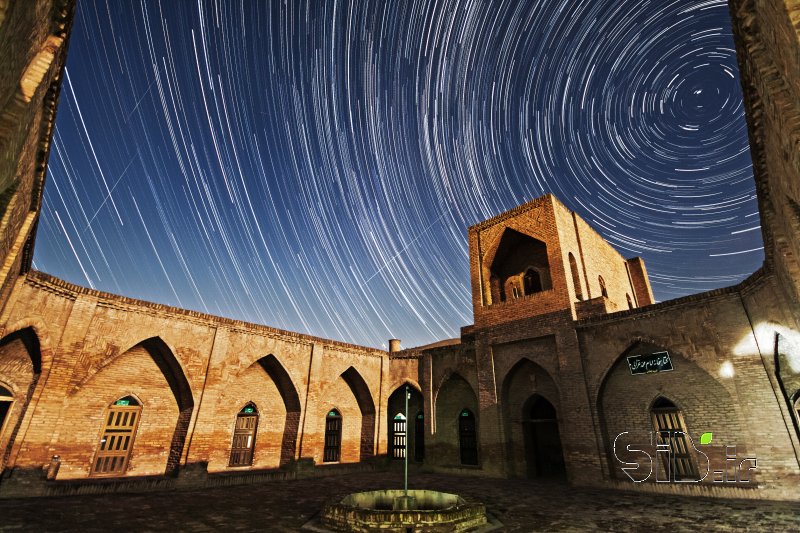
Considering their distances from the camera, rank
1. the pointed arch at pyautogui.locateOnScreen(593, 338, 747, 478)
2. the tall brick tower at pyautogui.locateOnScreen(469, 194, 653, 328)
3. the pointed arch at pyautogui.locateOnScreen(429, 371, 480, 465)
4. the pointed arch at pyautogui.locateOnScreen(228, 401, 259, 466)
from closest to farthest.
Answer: the pointed arch at pyautogui.locateOnScreen(593, 338, 747, 478)
the pointed arch at pyautogui.locateOnScreen(228, 401, 259, 466)
the tall brick tower at pyautogui.locateOnScreen(469, 194, 653, 328)
the pointed arch at pyautogui.locateOnScreen(429, 371, 480, 465)

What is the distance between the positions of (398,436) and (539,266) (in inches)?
397

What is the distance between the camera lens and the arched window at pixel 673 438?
35.5ft

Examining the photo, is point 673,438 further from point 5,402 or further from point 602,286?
point 5,402

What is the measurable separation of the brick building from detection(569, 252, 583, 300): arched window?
68mm

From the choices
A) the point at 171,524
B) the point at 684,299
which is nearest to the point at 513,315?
the point at 684,299

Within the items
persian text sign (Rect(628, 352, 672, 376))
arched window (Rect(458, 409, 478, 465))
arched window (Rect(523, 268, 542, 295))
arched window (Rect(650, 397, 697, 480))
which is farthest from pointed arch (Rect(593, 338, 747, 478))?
arched window (Rect(458, 409, 478, 465))

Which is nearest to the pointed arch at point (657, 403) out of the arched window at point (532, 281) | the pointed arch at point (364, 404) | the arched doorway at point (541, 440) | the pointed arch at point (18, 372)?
the arched doorway at point (541, 440)

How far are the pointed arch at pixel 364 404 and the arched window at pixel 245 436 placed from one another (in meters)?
4.35

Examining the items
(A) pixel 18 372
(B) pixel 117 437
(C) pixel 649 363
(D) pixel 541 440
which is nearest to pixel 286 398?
(B) pixel 117 437

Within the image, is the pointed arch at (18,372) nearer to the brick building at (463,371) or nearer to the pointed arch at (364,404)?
the brick building at (463,371)

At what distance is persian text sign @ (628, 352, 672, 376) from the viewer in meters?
11.6

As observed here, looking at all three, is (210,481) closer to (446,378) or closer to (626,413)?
(446,378)

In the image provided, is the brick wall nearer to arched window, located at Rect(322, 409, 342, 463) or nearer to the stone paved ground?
the stone paved ground

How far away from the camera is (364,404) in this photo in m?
18.0
